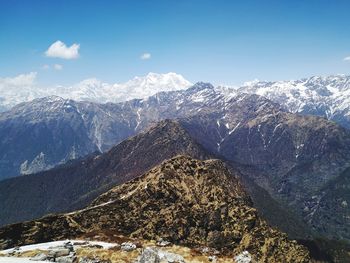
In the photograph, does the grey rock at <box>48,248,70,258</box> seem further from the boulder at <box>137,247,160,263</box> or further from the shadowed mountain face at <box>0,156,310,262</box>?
the shadowed mountain face at <box>0,156,310,262</box>

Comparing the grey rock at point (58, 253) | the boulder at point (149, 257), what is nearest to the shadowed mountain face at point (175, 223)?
the grey rock at point (58, 253)

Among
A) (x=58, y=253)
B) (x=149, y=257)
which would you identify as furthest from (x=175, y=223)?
(x=58, y=253)

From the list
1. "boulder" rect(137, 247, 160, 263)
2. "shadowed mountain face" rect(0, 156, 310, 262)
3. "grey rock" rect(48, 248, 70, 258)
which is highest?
"grey rock" rect(48, 248, 70, 258)

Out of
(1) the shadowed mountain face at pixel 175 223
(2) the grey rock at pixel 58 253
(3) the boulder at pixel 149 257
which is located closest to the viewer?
(2) the grey rock at pixel 58 253

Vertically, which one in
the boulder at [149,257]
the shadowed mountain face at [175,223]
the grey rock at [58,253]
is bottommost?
the shadowed mountain face at [175,223]

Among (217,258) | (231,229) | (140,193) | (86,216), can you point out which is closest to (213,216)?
(231,229)

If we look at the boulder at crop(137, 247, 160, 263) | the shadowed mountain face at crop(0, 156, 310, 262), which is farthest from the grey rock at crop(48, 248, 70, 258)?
the shadowed mountain face at crop(0, 156, 310, 262)

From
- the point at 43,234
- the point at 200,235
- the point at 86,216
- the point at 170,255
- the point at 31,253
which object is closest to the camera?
the point at 31,253

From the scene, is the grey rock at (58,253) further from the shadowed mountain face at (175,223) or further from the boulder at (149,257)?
the shadowed mountain face at (175,223)

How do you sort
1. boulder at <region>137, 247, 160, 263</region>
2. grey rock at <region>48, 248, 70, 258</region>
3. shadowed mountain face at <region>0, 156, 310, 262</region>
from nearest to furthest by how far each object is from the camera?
grey rock at <region>48, 248, 70, 258</region> → boulder at <region>137, 247, 160, 263</region> → shadowed mountain face at <region>0, 156, 310, 262</region>

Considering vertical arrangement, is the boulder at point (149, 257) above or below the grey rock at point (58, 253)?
below

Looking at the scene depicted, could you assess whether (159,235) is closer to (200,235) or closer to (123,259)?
(200,235)
